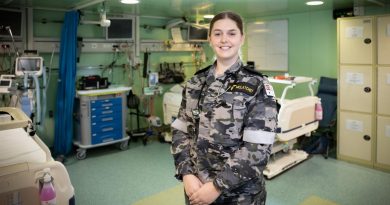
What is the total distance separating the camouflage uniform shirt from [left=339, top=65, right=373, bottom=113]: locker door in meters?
3.08

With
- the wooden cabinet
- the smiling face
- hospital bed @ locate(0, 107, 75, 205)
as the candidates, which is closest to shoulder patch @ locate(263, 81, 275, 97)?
the smiling face

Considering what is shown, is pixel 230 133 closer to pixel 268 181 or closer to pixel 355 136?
pixel 268 181

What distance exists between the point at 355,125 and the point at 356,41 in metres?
1.12

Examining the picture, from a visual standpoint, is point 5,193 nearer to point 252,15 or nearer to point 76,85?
point 76,85

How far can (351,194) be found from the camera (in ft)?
11.1

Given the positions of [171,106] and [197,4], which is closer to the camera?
[197,4]

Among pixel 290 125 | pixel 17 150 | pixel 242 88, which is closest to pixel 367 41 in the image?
pixel 290 125

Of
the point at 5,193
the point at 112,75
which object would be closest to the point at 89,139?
the point at 112,75

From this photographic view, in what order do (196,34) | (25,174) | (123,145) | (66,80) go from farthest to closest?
(196,34), (123,145), (66,80), (25,174)

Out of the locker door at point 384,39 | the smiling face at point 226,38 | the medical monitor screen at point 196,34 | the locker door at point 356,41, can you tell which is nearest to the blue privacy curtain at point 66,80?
the medical monitor screen at point 196,34

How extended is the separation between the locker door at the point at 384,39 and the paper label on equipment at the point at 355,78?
30 cm

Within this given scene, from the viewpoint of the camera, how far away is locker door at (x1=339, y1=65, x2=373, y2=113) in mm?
4043

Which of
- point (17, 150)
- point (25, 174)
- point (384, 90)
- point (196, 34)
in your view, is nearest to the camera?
point (25, 174)

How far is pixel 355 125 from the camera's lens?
13.8 ft
